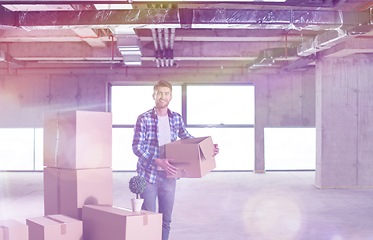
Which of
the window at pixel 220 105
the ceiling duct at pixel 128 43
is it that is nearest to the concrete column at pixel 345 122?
the window at pixel 220 105

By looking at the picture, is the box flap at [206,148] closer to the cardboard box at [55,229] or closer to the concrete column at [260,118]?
the cardboard box at [55,229]

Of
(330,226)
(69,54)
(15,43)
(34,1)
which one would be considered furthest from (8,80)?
(330,226)

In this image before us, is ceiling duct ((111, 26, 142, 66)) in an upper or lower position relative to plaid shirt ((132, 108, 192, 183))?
upper

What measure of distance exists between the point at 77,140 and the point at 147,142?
0.46m

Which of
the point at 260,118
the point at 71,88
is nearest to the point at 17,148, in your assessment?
the point at 71,88

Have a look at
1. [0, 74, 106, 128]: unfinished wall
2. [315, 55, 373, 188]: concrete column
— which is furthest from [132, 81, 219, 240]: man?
[0, 74, 106, 128]: unfinished wall

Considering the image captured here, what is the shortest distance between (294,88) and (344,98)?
249 centimetres

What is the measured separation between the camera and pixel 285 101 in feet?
28.7

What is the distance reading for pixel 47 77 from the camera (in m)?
8.59

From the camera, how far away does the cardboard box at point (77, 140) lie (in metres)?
2.26

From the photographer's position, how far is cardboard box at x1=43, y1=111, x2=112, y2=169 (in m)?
2.26

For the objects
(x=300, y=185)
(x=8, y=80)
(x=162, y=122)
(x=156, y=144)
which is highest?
(x=8, y=80)

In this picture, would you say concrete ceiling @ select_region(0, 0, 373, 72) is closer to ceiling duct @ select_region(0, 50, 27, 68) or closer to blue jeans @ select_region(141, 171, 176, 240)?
ceiling duct @ select_region(0, 50, 27, 68)

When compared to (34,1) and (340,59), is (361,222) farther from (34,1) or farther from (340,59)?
(34,1)
